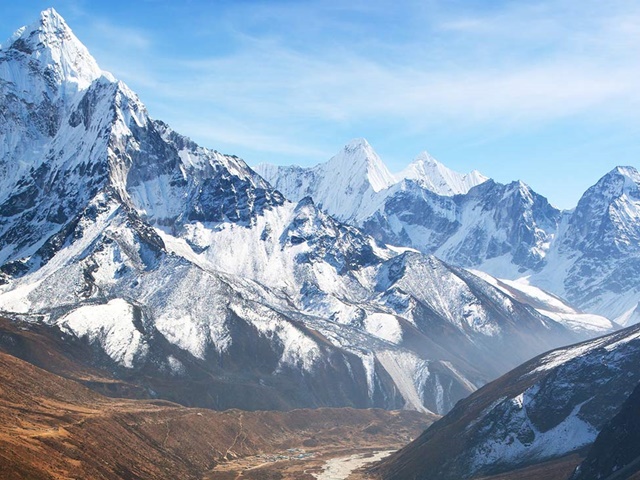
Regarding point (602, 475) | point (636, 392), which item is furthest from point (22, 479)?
point (636, 392)

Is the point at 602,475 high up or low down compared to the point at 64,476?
down

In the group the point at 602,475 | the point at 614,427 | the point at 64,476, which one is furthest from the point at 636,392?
the point at 64,476

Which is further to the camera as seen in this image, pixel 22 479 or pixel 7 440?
pixel 7 440

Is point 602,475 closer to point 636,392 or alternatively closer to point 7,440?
point 636,392

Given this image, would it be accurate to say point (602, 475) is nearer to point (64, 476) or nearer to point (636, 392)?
point (636, 392)

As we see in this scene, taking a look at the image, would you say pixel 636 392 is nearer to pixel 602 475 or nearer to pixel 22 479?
pixel 602 475

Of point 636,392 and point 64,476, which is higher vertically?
point 64,476

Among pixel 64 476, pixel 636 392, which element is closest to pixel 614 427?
pixel 636 392

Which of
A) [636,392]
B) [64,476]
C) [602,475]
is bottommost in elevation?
[602,475]
